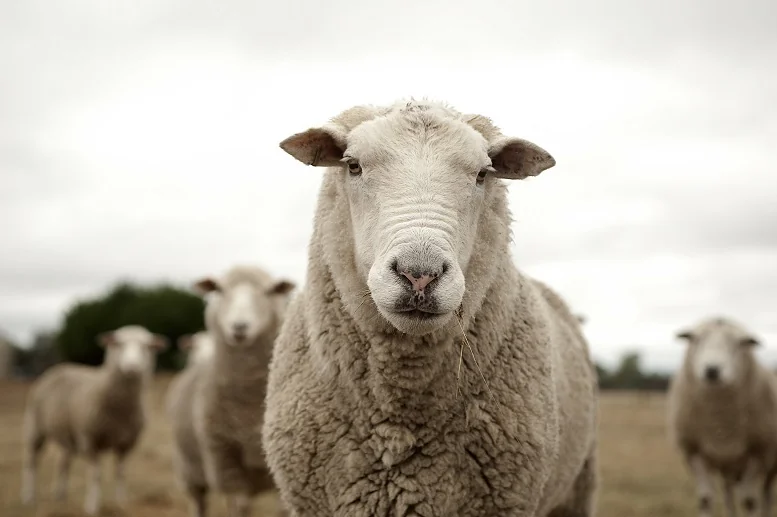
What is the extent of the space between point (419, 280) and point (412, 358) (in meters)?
0.68

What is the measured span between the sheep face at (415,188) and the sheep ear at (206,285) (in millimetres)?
4490

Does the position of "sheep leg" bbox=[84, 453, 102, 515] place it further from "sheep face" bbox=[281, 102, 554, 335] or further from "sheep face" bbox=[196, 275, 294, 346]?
"sheep face" bbox=[281, 102, 554, 335]

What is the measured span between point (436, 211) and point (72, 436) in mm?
11783

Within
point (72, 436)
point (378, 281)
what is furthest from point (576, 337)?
point (72, 436)

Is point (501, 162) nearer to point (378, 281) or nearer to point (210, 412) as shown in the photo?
point (378, 281)

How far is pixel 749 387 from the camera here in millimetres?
9906

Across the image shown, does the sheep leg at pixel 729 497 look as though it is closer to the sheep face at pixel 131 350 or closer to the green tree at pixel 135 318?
the sheep face at pixel 131 350

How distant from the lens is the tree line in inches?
1620

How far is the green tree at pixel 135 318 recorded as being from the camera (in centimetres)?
4109

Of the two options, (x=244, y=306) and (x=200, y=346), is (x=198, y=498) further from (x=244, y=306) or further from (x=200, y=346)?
(x=200, y=346)

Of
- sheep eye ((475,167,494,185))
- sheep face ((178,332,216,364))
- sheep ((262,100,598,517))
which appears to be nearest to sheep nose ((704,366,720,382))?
sheep face ((178,332,216,364))

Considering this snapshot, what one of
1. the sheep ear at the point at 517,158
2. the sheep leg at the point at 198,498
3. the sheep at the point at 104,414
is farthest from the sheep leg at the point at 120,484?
the sheep ear at the point at 517,158

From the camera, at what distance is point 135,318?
41.5 m

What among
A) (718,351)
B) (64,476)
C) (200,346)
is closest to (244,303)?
(200,346)
